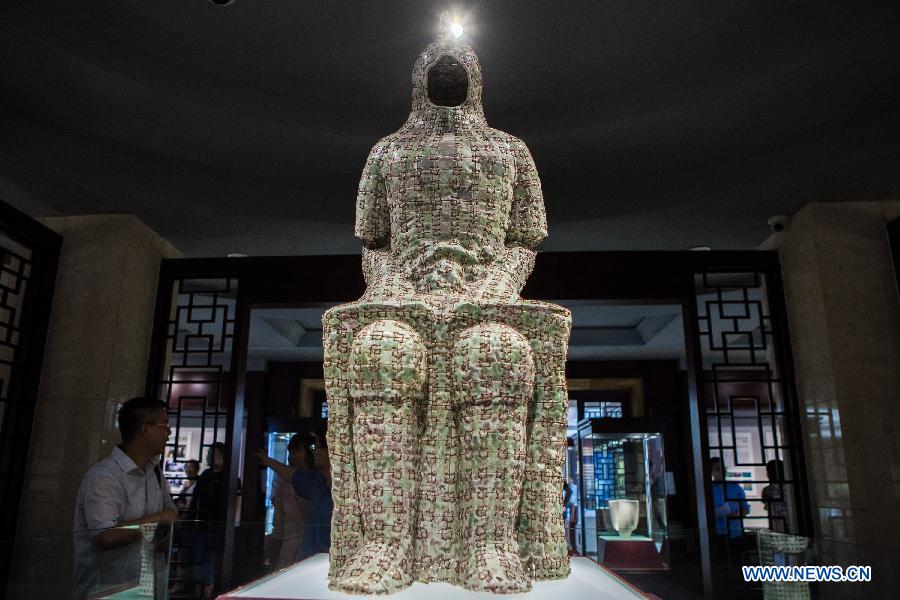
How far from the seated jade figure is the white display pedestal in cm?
4

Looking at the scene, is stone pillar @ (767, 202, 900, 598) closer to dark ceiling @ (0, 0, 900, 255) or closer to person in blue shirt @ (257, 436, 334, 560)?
dark ceiling @ (0, 0, 900, 255)

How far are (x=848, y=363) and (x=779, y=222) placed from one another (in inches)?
60.4

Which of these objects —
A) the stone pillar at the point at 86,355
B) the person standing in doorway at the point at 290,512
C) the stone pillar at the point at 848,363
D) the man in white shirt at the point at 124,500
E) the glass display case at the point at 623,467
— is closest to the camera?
the man in white shirt at the point at 124,500

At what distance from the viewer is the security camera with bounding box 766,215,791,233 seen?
6.55 m

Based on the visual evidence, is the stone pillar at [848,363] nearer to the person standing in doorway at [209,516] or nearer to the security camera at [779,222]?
the security camera at [779,222]

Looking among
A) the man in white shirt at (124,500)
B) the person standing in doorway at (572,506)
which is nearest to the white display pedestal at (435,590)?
the man in white shirt at (124,500)

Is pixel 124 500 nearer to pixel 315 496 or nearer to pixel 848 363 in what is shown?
pixel 315 496

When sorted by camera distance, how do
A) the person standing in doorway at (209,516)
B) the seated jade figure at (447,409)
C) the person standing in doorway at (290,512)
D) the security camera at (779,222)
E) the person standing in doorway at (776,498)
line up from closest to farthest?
→ the seated jade figure at (447,409) < the person standing in doorway at (209,516) < the person standing in doorway at (290,512) < the person standing in doorway at (776,498) < the security camera at (779,222)

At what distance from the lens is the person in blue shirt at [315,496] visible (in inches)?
132

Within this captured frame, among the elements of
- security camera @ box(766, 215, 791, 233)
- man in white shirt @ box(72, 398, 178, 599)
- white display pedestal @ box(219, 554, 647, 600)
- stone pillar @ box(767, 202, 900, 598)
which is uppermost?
security camera @ box(766, 215, 791, 233)

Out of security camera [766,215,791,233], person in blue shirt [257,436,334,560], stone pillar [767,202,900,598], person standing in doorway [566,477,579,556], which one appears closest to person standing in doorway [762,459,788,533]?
stone pillar [767,202,900,598]

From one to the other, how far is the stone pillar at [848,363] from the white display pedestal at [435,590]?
4.21 meters

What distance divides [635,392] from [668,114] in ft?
29.7

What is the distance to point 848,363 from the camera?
19.0 ft
